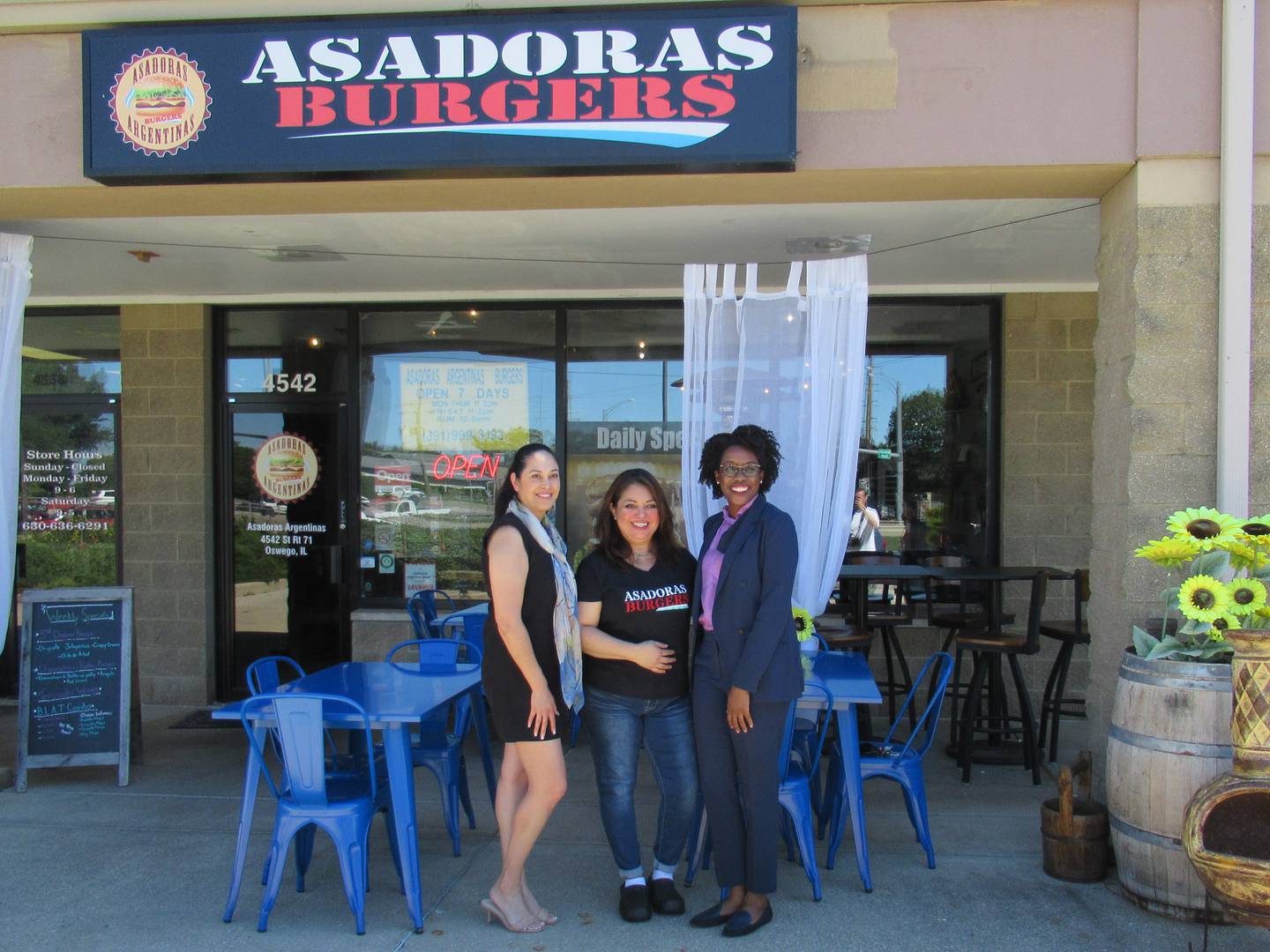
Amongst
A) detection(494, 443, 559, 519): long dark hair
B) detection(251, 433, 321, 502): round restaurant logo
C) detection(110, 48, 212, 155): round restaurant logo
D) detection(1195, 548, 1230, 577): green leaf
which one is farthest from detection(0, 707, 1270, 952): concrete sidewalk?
detection(110, 48, 212, 155): round restaurant logo

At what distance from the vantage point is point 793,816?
3.92 metres

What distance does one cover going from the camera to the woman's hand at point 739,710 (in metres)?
3.44

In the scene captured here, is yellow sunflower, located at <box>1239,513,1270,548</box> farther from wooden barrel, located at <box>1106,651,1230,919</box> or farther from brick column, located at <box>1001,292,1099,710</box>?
brick column, located at <box>1001,292,1099,710</box>

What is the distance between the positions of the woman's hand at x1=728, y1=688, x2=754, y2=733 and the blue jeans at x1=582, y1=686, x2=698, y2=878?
10.4 inches

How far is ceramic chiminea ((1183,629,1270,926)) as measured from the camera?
314 centimetres

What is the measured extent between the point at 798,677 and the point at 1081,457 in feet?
13.9

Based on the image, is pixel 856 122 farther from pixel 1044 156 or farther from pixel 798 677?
pixel 798 677

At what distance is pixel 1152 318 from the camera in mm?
4148

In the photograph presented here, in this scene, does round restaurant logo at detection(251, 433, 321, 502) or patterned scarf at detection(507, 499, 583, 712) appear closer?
patterned scarf at detection(507, 499, 583, 712)

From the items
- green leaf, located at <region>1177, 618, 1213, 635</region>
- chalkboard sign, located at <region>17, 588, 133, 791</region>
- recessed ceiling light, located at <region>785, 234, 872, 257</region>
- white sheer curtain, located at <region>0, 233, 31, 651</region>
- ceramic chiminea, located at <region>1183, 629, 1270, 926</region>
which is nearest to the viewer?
ceramic chiminea, located at <region>1183, 629, 1270, 926</region>

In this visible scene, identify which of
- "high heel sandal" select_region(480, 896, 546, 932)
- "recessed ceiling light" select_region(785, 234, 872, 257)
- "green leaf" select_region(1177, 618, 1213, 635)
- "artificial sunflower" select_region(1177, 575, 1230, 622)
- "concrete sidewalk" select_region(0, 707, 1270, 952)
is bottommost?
"concrete sidewalk" select_region(0, 707, 1270, 952)

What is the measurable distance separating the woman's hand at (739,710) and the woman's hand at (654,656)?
24 cm

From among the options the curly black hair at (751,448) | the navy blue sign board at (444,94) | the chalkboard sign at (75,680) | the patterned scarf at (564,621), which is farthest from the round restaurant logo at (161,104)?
the curly black hair at (751,448)

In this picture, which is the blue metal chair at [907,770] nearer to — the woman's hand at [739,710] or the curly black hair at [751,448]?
the woman's hand at [739,710]
